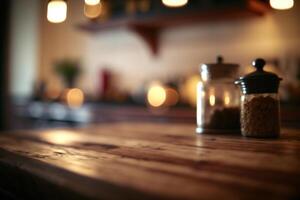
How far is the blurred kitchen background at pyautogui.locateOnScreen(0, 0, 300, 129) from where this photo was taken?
277 cm

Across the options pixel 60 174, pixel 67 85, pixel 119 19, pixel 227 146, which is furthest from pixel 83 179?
pixel 67 85

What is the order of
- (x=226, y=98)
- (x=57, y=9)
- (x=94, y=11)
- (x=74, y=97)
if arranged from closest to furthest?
(x=226, y=98), (x=57, y=9), (x=94, y=11), (x=74, y=97)

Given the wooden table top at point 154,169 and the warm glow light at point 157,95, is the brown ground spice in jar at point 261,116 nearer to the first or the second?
the wooden table top at point 154,169

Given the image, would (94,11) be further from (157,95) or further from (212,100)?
(212,100)

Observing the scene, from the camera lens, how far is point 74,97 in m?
4.14

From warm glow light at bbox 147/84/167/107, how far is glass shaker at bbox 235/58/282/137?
2.06 m

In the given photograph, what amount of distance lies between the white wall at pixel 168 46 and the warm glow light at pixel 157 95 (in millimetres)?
203

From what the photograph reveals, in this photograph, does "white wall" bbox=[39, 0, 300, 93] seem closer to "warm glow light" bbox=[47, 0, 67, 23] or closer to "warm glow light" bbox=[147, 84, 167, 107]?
"warm glow light" bbox=[147, 84, 167, 107]

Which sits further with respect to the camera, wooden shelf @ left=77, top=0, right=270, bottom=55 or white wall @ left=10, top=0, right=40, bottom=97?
white wall @ left=10, top=0, right=40, bottom=97

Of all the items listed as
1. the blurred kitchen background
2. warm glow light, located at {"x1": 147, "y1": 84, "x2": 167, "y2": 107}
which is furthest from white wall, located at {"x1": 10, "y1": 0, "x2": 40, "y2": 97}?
warm glow light, located at {"x1": 147, "y1": 84, "x2": 167, "y2": 107}

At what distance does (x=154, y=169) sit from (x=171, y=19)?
104 inches

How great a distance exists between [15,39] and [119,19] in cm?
248

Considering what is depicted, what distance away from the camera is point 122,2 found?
3529 mm

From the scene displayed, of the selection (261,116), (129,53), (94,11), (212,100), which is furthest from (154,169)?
(94,11)
